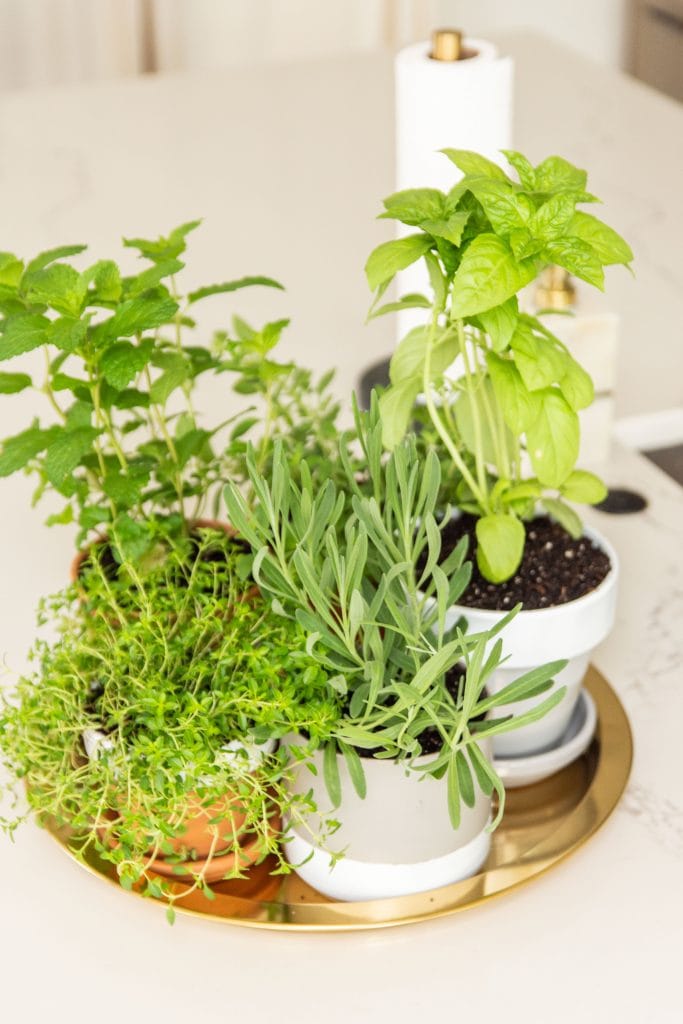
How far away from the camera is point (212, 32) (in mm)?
3107

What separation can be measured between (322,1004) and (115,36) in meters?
→ 2.78

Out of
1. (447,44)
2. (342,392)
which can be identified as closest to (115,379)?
(447,44)

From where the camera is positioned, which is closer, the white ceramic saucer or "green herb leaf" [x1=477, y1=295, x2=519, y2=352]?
"green herb leaf" [x1=477, y1=295, x2=519, y2=352]

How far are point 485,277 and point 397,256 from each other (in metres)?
0.06

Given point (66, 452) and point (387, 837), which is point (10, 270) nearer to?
point (66, 452)

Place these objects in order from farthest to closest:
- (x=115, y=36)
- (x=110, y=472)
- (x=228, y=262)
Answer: (x=115, y=36), (x=228, y=262), (x=110, y=472)

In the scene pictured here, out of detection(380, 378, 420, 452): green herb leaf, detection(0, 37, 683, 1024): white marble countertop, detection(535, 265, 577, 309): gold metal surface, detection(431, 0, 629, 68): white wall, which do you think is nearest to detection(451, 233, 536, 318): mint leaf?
detection(380, 378, 420, 452): green herb leaf

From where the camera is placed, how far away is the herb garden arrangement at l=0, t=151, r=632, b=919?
24.0 inches

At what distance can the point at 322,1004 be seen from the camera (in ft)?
2.10

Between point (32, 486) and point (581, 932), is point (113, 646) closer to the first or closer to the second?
point (581, 932)

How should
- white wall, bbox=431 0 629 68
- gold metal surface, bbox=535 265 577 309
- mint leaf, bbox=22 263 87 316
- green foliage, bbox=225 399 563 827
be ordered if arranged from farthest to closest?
white wall, bbox=431 0 629 68 < gold metal surface, bbox=535 265 577 309 < mint leaf, bbox=22 263 87 316 < green foliage, bbox=225 399 563 827

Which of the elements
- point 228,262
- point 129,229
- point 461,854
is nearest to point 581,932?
point 461,854

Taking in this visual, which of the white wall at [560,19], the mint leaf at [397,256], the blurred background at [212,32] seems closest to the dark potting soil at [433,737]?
the mint leaf at [397,256]

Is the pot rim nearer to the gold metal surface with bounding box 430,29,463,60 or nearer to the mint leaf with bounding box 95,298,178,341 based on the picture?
the mint leaf with bounding box 95,298,178,341
